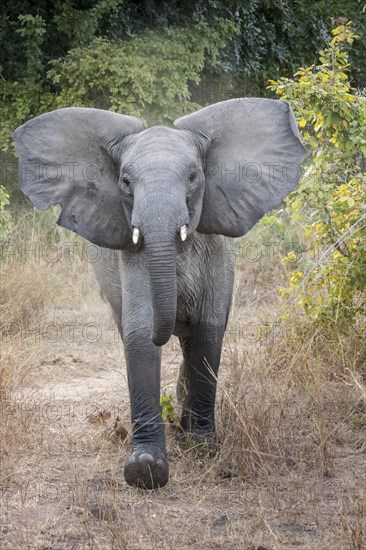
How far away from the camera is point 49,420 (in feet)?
19.9

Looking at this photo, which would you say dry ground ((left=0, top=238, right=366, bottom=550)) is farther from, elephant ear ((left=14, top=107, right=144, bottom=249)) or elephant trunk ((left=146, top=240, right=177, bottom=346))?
elephant ear ((left=14, top=107, right=144, bottom=249))

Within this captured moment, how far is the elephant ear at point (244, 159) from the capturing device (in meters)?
4.96

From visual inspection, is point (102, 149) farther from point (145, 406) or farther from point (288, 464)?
point (288, 464)

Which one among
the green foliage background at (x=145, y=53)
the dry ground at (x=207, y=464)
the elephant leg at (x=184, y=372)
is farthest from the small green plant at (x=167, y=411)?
the green foliage background at (x=145, y=53)

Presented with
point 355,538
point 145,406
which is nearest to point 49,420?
point 145,406

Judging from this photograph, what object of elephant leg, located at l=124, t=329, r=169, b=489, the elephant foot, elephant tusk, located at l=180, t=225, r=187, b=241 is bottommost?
the elephant foot

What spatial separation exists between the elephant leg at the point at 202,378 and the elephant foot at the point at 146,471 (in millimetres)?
659

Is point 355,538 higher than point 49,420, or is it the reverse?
point 355,538

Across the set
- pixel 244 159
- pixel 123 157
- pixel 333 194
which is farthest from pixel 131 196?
pixel 333 194

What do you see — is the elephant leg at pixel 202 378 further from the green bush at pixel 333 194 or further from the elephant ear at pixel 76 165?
the green bush at pixel 333 194

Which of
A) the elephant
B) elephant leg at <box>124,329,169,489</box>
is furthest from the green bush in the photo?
elephant leg at <box>124,329,169,489</box>

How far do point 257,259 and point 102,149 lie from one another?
465 cm

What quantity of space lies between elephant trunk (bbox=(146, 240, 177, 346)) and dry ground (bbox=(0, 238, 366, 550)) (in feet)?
2.44

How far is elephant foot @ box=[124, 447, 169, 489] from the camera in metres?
4.76
